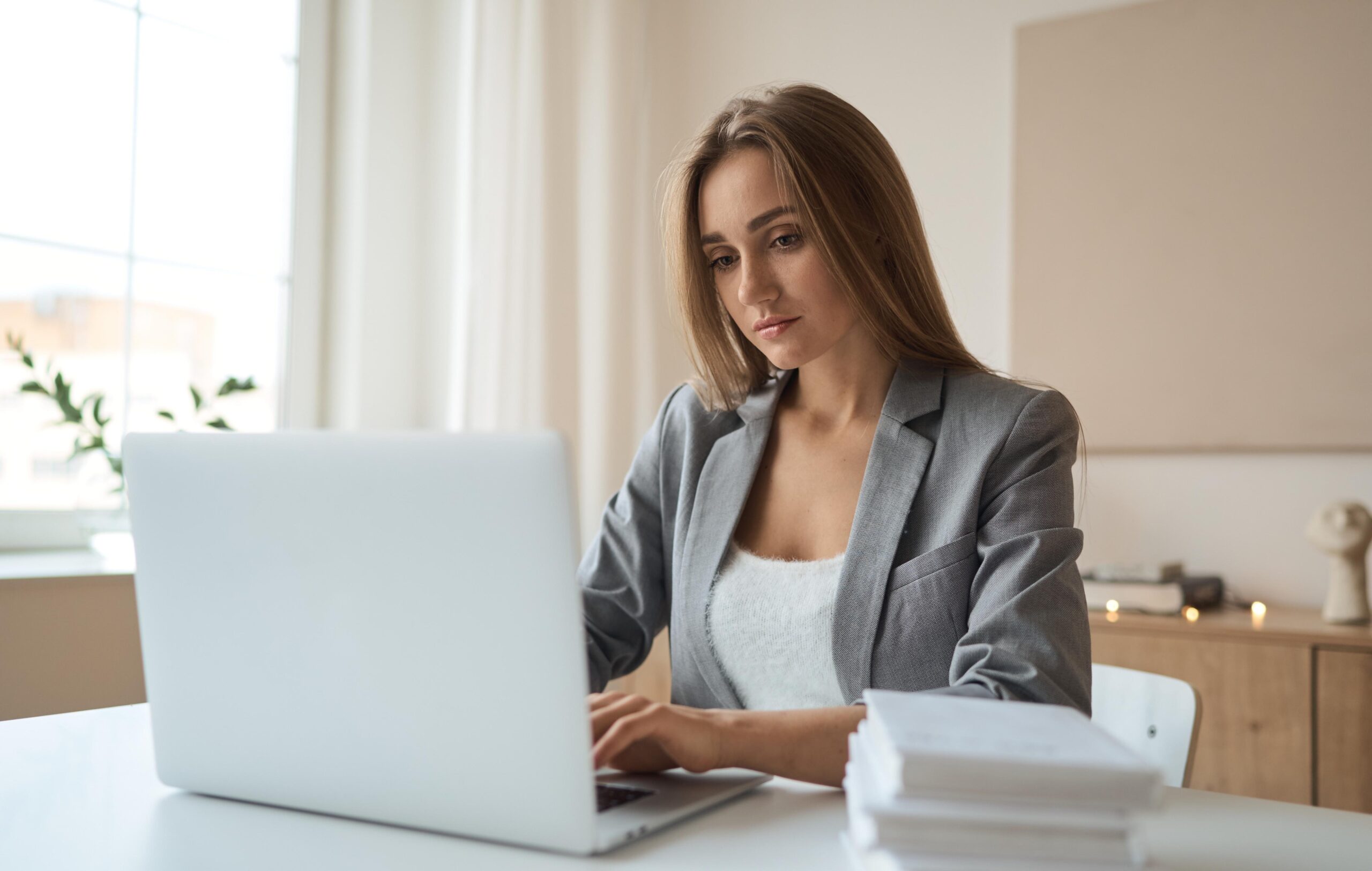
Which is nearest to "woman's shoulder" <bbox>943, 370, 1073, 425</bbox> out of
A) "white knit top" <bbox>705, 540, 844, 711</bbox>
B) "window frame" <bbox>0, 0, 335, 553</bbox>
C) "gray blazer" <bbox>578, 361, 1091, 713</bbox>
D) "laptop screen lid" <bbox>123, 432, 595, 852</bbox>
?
"gray blazer" <bbox>578, 361, 1091, 713</bbox>

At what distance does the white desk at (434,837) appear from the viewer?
684 millimetres

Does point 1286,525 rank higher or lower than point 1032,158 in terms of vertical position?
lower

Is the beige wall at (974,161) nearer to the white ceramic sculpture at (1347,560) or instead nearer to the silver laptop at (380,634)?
the white ceramic sculpture at (1347,560)

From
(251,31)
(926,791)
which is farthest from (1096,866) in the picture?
(251,31)

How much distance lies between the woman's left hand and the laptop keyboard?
0.02 meters

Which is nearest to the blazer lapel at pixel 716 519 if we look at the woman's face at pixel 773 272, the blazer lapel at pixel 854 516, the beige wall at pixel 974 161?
the blazer lapel at pixel 854 516

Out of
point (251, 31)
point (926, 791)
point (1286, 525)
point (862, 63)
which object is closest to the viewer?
point (926, 791)

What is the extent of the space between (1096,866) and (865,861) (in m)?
0.13

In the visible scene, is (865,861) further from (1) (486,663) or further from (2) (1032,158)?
(2) (1032,158)

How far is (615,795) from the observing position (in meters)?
0.81

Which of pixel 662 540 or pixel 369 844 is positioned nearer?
pixel 369 844

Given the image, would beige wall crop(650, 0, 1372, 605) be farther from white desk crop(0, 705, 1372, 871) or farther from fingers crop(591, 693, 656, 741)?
fingers crop(591, 693, 656, 741)

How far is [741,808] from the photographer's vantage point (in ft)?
2.63

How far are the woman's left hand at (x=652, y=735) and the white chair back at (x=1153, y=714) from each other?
416 millimetres
